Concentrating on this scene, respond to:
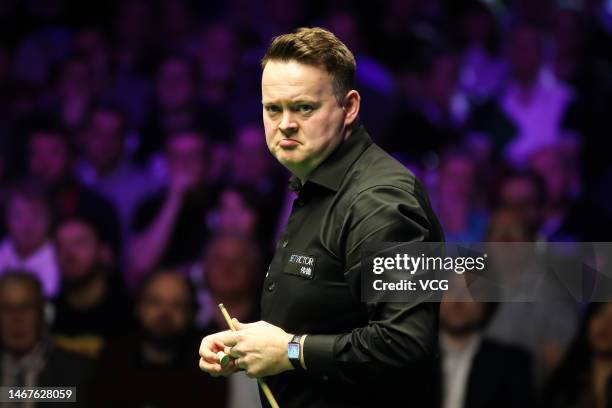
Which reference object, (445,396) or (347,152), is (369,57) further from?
(347,152)

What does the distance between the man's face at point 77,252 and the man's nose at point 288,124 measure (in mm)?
3051

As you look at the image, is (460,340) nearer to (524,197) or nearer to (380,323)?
(524,197)

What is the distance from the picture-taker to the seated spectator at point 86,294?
16.0ft

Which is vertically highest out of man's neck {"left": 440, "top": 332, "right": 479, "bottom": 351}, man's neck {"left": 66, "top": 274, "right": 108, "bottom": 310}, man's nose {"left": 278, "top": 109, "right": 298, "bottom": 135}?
man's nose {"left": 278, "top": 109, "right": 298, "bottom": 135}

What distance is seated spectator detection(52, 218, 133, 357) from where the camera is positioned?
4.87 metres

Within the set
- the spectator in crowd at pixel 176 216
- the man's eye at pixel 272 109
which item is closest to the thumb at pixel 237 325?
Answer: the man's eye at pixel 272 109

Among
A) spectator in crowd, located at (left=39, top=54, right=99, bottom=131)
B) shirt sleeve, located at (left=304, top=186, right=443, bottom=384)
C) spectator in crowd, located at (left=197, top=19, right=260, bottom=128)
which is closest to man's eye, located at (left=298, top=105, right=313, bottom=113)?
shirt sleeve, located at (left=304, top=186, right=443, bottom=384)

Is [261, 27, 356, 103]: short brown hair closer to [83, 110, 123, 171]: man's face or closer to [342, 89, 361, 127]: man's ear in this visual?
[342, 89, 361, 127]: man's ear

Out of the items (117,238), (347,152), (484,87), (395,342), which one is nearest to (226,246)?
(117,238)

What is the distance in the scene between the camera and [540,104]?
5.32 metres

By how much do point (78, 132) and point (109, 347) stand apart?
4.67ft

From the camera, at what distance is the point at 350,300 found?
212cm

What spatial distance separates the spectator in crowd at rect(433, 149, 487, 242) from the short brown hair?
278 centimetres

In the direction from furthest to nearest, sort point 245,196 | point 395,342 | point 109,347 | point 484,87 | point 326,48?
point 484,87
point 245,196
point 109,347
point 326,48
point 395,342
